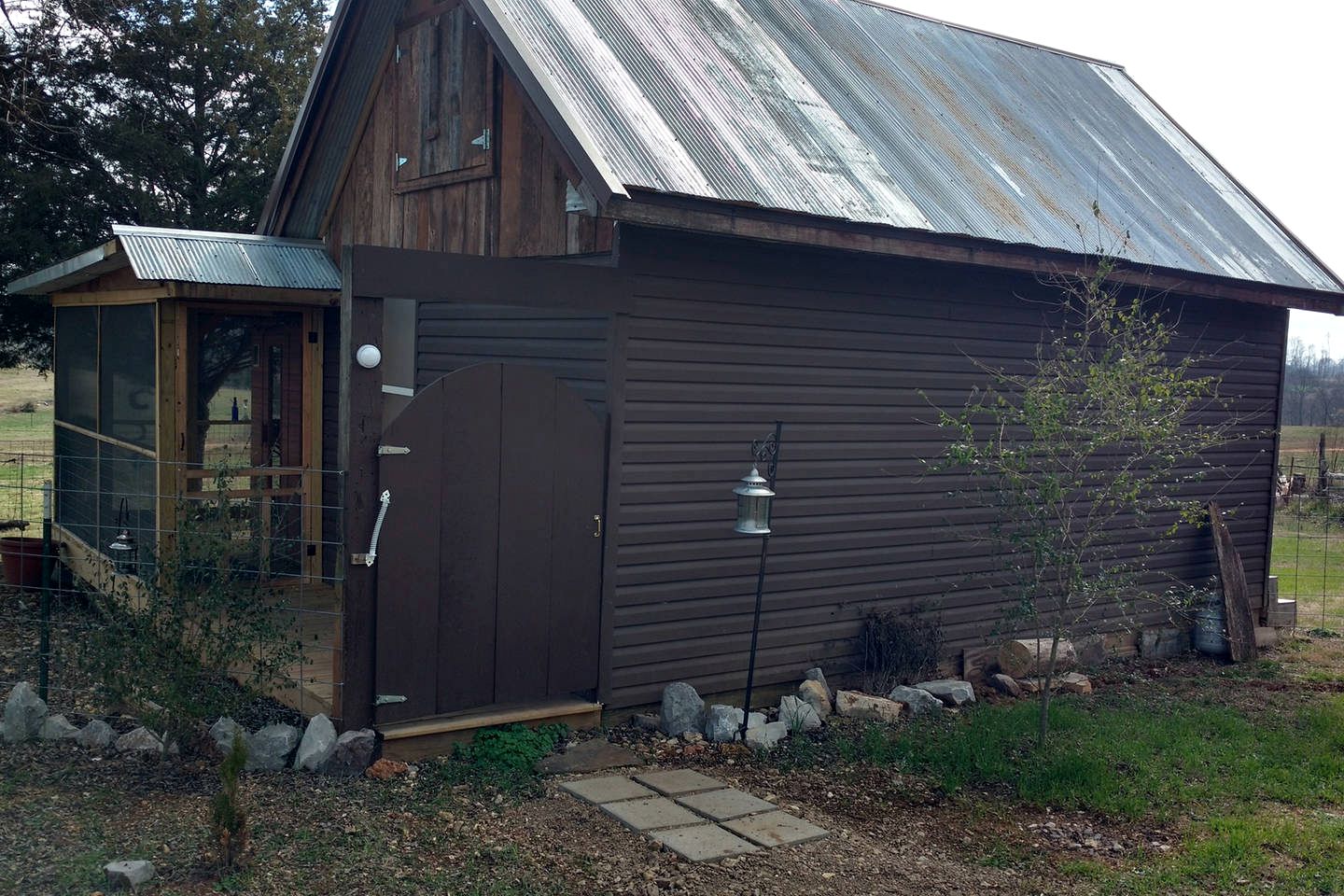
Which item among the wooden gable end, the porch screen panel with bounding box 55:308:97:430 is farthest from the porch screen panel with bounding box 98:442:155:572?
the wooden gable end

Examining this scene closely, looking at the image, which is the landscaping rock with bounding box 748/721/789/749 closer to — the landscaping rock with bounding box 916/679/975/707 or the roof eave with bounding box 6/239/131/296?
the landscaping rock with bounding box 916/679/975/707

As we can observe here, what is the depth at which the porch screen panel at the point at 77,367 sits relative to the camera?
33.8ft

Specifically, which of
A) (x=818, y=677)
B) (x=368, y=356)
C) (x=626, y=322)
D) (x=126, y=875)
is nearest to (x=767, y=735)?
(x=818, y=677)

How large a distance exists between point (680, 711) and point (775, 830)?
58.2 inches

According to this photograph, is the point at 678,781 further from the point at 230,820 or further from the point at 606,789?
the point at 230,820

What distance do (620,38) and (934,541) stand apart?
4079mm

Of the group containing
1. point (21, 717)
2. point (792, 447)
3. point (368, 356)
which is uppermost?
point (368, 356)

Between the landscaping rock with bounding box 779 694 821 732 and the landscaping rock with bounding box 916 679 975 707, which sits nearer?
the landscaping rock with bounding box 779 694 821 732

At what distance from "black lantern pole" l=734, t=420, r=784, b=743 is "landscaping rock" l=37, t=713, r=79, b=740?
11.5ft

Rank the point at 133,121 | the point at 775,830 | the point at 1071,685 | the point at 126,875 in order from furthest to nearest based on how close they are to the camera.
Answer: the point at 133,121 < the point at 1071,685 < the point at 775,830 < the point at 126,875

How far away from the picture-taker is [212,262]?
843cm

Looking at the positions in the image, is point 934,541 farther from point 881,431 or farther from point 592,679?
point 592,679

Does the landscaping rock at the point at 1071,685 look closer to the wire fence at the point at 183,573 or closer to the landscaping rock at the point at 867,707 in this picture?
the landscaping rock at the point at 867,707

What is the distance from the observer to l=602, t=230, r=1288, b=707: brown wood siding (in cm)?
678
